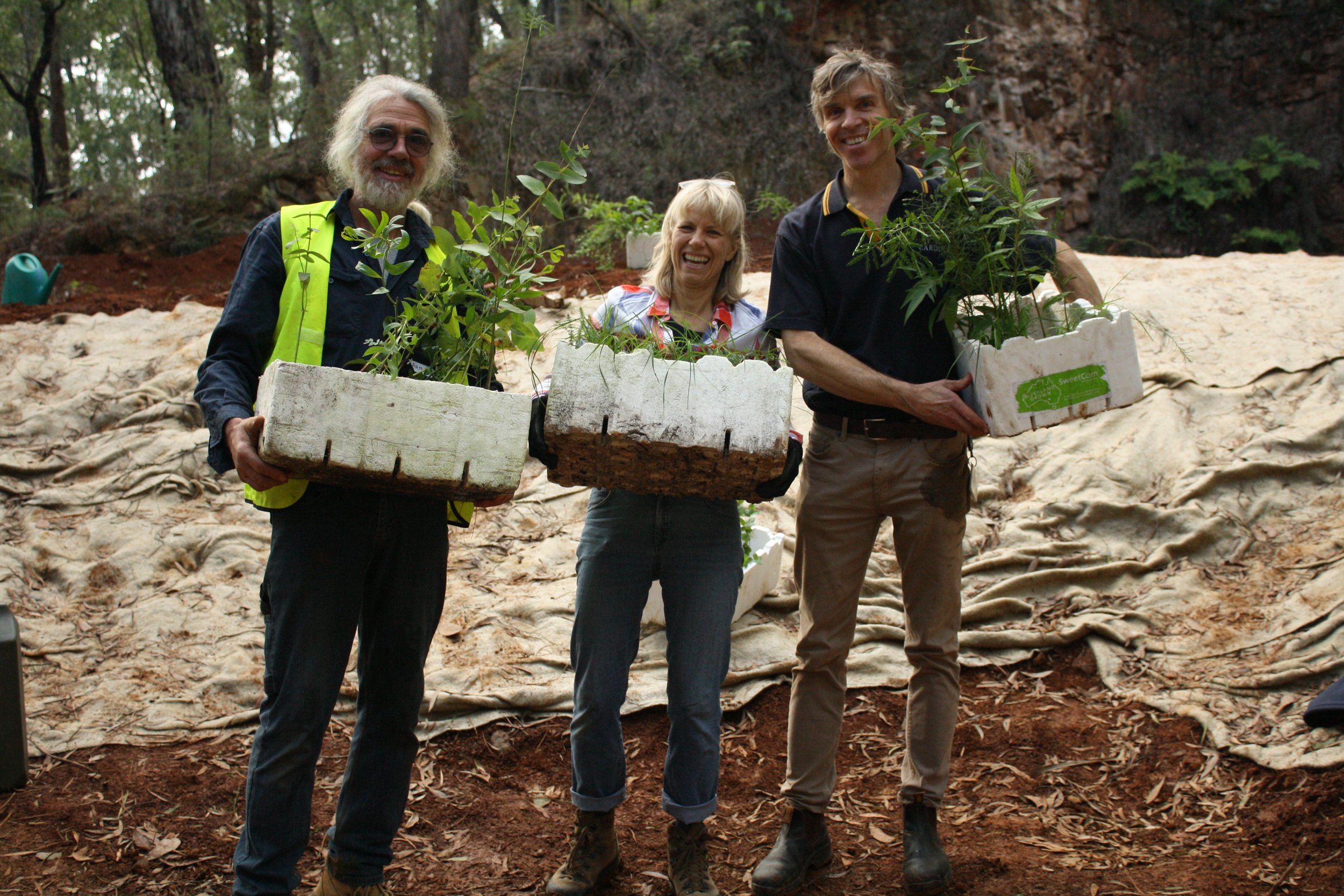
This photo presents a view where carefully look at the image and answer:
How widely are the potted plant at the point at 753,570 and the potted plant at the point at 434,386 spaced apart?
179 centimetres

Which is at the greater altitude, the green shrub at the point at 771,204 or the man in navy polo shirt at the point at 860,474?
the green shrub at the point at 771,204

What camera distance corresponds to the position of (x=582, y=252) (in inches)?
271

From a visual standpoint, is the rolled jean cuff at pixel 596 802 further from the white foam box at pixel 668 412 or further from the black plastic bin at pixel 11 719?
the black plastic bin at pixel 11 719

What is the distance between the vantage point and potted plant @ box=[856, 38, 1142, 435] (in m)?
2.17

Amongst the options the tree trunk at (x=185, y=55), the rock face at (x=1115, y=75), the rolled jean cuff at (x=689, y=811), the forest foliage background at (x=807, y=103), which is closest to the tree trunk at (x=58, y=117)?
the forest foliage background at (x=807, y=103)

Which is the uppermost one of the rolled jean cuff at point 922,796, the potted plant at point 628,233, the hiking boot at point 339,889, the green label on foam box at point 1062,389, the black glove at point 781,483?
the potted plant at point 628,233

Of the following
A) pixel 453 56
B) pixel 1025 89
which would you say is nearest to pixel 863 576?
pixel 453 56

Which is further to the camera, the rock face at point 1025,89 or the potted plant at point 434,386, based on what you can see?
the rock face at point 1025,89

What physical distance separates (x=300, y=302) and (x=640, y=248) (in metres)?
4.54

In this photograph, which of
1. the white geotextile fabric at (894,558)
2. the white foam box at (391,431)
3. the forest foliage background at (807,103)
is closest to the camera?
the white foam box at (391,431)

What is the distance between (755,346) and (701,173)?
7.98 metres

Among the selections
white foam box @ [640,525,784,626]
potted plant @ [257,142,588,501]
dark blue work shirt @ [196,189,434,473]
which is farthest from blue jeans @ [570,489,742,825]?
white foam box @ [640,525,784,626]

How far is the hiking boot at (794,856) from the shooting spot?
2.37 metres

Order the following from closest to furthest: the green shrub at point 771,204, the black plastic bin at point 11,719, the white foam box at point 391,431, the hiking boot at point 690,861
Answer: the white foam box at point 391,431, the hiking boot at point 690,861, the black plastic bin at point 11,719, the green shrub at point 771,204
